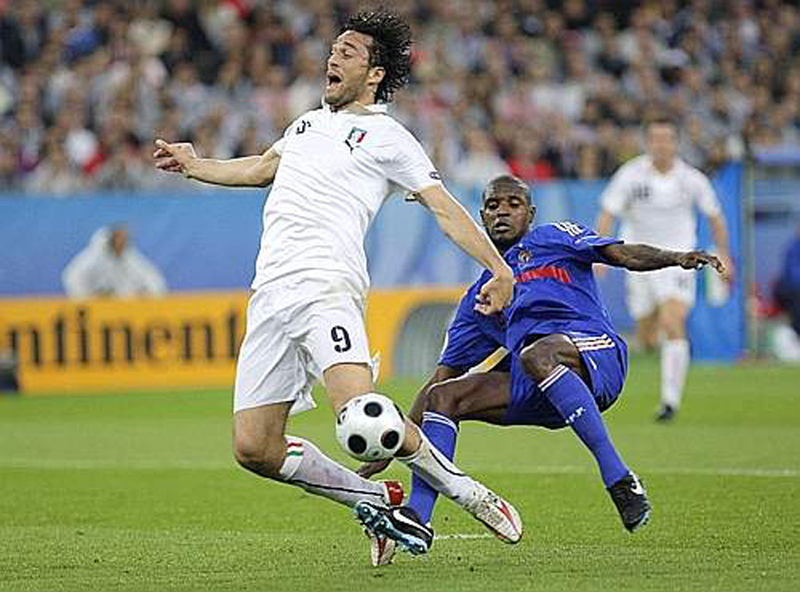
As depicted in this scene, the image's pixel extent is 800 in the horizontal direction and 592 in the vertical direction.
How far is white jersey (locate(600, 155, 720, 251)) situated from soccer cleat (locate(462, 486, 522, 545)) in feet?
29.5

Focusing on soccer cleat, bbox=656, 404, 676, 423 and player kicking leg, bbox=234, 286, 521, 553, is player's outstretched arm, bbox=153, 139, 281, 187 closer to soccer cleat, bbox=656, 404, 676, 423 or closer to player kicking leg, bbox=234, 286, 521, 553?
player kicking leg, bbox=234, 286, 521, 553

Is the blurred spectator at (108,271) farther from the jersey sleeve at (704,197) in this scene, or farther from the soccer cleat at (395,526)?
the soccer cleat at (395,526)

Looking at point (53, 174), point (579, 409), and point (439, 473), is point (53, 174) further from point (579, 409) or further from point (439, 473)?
point (439, 473)

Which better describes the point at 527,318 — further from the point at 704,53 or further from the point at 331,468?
the point at 704,53

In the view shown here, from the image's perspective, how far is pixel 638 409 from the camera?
672 inches

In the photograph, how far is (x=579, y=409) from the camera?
28.6 feet

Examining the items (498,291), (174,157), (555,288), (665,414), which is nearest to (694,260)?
(555,288)

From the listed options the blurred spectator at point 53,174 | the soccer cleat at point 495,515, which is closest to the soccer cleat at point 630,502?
the soccer cleat at point 495,515

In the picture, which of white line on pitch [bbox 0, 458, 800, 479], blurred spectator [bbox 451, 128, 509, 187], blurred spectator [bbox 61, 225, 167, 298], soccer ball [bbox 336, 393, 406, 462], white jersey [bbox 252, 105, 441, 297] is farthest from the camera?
→ blurred spectator [bbox 451, 128, 509, 187]

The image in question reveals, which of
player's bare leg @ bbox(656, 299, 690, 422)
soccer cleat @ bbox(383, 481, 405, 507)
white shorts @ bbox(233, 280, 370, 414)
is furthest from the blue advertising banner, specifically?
white shorts @ bbox(233, 280, 370, 414)

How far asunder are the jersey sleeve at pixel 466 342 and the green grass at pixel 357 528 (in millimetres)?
867

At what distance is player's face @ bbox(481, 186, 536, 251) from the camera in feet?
30.7

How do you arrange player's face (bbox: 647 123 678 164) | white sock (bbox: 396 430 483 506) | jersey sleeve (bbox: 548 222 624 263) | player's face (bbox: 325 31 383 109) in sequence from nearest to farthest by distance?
white sock (bbox: 396 430 483 506) < player's face (bbox: 325 31 383 109) < jersey sleeve (bbox: 548 222 624 263) < player's face (bbox: 647 123 678 164)

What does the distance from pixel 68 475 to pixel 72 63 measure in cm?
1143
